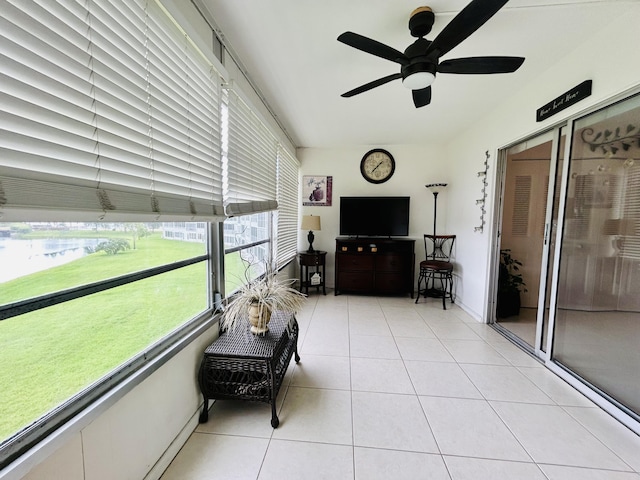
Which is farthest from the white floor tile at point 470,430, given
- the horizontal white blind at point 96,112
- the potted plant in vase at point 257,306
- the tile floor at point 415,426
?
the horizontal white blind at point 96,112

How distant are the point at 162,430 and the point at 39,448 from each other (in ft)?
2.12

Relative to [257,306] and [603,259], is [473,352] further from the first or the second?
[257,306]

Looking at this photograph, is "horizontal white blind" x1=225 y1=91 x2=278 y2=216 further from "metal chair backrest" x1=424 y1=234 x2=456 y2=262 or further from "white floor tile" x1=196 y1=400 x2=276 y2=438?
"metal chair backrest" x1=424 y1=234 x2=456 y2=262

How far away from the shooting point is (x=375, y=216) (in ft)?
14.1

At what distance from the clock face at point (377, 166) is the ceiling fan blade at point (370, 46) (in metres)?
2.72

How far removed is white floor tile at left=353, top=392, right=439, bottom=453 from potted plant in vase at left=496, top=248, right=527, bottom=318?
87.6 inches

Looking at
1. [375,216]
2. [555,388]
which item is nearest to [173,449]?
[555,388]

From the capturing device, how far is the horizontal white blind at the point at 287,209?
11.5 feet

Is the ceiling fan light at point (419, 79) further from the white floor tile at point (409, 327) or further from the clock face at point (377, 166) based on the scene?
the clock face at point (377, 166)

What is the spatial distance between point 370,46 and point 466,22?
0.50 metres

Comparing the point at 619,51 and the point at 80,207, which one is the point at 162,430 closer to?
the point at 80,207

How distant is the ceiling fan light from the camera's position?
1687 millimetres

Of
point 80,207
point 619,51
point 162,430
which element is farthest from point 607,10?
point 162,430

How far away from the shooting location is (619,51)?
162cm
